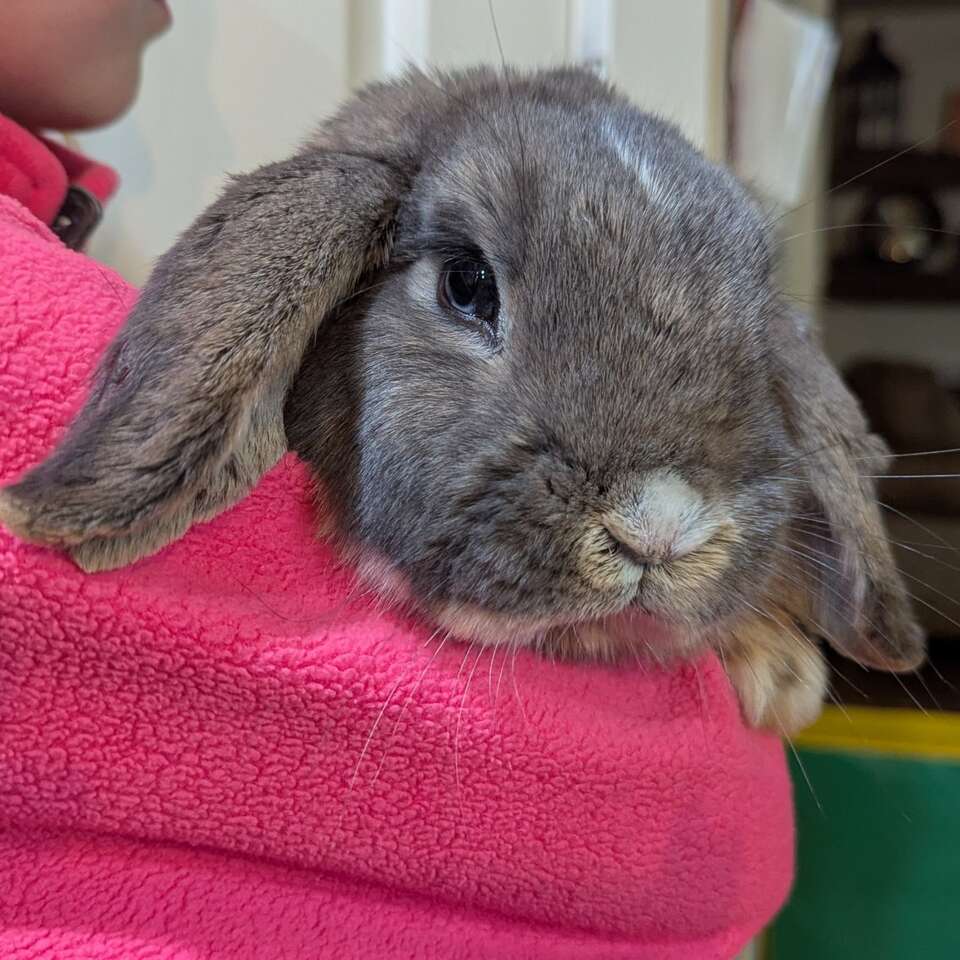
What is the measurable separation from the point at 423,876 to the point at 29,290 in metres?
0.54

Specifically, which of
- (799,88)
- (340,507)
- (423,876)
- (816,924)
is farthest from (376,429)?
(799,88)

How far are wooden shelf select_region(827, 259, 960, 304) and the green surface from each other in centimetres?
136

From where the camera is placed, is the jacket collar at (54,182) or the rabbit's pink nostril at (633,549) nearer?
the rabbit's pink nostril at (633,549)

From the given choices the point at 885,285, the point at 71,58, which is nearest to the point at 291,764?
the point at 71,58

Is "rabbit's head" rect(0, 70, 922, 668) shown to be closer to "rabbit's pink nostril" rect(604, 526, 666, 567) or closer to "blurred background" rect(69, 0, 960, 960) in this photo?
"rabbit's pink nostril" rect(604, 526, 666, 567)

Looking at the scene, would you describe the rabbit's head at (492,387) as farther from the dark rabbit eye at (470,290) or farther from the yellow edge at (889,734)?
the yellow edge at (889,734)

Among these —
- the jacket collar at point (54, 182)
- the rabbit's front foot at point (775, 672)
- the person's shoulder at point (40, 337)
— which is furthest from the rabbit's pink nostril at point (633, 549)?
the jacket collar at point (54, 182)

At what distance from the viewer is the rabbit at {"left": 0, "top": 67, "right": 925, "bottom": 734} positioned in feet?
2.24

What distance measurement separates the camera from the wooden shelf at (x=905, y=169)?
7.73ft

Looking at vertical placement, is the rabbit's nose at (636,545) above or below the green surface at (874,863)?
above

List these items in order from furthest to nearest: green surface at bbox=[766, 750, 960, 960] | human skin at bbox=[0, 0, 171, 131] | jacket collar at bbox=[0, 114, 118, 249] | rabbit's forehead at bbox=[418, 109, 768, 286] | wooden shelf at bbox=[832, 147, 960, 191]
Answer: wooden shelf at bbox=[832, 147, 960, 191]
green surface at bbox=[766, 750, 960, 960]
human skin at bbox=[0, 0, 171, 131]
jacket collar at bbox=[0, 114, 118, 249]
rabbit's forehead at bbox=[418, 109, 768, 286]

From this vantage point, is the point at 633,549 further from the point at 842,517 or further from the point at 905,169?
the point at 905,169

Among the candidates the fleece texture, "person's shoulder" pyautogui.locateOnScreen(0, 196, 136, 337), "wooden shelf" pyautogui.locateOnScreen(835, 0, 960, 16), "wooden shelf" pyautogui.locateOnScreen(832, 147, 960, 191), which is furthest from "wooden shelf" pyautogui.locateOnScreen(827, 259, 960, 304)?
"person's shoulder" pyautogui.locateOnScreen(0, 196, 136, 337)

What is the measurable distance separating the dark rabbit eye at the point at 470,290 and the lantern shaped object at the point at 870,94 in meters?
1.97
